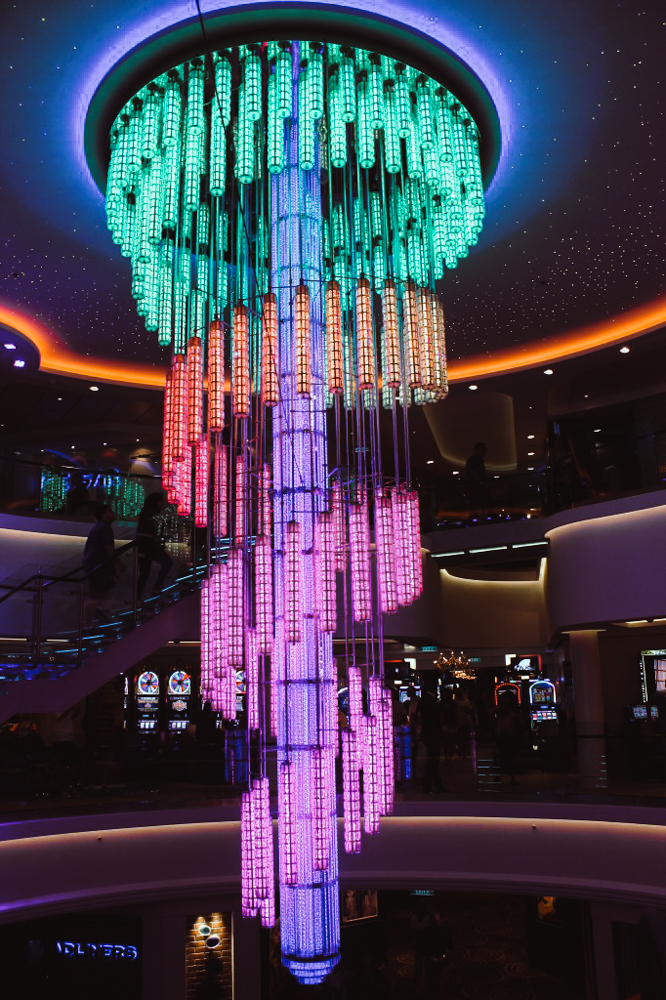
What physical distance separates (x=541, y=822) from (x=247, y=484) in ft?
19.3

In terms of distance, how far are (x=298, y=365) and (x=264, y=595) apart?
1794mm

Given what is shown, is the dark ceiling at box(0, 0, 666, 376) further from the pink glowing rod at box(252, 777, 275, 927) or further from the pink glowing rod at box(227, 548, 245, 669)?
the pink glowing rod at box(252, 777, 275, 927)

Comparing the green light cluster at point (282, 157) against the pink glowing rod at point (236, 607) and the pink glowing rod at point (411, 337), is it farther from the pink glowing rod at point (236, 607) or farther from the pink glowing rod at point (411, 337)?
the pink glowing rod at point (236, 607)

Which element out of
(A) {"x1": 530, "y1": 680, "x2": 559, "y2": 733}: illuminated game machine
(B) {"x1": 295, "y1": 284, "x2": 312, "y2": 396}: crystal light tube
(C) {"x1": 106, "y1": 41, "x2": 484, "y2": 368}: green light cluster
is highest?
(C) {"x1": 106, "y1": 41, "x2": 484, "y2": 368}: green light cluster

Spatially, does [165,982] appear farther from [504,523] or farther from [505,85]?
[505,85]

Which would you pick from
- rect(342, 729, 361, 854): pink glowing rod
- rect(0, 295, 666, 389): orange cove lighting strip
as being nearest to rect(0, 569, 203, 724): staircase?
rect(342, 729, 361, 854): pink glowing rod

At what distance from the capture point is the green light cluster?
6.60 m

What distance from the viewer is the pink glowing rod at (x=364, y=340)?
6766 millimetres

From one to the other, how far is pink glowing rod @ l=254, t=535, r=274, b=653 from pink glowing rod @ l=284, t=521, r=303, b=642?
237mm

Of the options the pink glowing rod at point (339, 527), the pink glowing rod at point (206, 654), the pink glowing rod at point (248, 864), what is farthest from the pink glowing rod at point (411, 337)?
the pink glowing rod at point (248, 864)

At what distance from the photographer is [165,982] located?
1089 cm

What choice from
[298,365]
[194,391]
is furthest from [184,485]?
[298,365]

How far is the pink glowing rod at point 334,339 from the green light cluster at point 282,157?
0.63 meters

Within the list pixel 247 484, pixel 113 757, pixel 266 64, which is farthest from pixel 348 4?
pixel 113 757
